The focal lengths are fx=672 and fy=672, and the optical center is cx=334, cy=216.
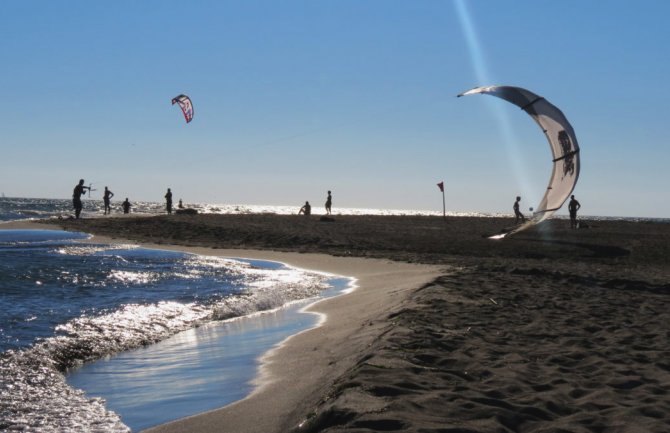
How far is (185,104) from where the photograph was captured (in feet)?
109

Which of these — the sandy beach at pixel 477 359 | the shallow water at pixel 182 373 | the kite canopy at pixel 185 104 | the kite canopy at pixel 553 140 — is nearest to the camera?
→ the sandy beach at pixel 477 359

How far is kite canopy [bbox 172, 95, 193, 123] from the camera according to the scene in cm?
3278

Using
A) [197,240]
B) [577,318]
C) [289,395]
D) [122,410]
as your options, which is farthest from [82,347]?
[197,240]

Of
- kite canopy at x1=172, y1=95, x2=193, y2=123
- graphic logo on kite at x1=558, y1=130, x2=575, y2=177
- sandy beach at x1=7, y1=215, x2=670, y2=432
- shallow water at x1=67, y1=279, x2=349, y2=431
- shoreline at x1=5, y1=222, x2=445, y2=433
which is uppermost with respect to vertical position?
kite canopy at x1=172, y1=95, x2=193, y2=123

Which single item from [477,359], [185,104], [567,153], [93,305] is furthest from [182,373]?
[185,104]

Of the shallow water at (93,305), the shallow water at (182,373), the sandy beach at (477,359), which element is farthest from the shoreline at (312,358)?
the shallow water at (93,305)

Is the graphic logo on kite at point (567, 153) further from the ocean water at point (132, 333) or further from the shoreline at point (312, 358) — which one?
the ocean water at point (132, 333)

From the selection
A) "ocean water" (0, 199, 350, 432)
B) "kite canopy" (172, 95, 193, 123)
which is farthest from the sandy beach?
"kite canopy" (172, 95, 193, 123)

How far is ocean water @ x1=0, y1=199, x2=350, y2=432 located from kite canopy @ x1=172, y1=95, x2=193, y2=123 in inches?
665

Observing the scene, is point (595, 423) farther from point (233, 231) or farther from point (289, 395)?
point (233, 231)

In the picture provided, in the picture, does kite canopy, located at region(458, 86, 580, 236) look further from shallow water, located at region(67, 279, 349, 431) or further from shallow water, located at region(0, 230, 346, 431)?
shallow water, located at region(67, 279, 349, 431)

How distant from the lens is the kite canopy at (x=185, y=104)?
3278cm

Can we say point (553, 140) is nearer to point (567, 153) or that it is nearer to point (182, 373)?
point (567, 153)

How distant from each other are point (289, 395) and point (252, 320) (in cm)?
456
